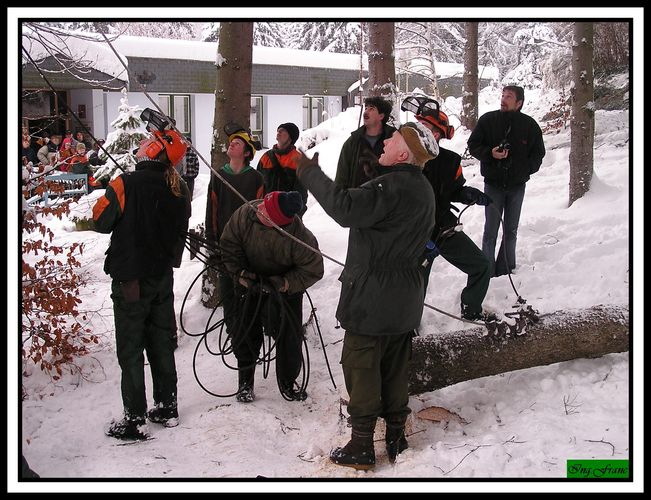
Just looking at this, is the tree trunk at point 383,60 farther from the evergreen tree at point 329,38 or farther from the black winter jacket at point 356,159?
the evergreen tree at point 329,38

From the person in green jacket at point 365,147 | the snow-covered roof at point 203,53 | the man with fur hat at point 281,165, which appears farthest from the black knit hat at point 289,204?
the snow-covered roof at point 203,53

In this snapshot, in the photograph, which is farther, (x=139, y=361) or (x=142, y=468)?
(x=139, y=361)

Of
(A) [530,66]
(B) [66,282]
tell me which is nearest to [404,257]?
(B) [66,282]

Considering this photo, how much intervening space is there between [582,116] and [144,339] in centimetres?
561

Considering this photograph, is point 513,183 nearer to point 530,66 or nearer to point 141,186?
point 141,186

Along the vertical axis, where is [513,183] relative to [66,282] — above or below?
above

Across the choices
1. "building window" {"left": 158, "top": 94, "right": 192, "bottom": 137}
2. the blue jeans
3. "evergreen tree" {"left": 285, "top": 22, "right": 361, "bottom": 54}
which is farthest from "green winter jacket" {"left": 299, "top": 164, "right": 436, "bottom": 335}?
"evergreen tree" {"left": 285, "top": 22, "right": 361, "bottom": 54}

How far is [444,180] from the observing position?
498 cm

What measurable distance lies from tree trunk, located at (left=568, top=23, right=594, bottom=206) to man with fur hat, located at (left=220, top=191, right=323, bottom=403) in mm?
4307

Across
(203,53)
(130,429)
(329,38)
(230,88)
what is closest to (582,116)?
(230,88)

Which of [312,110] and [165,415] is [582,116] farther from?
[312,110]
